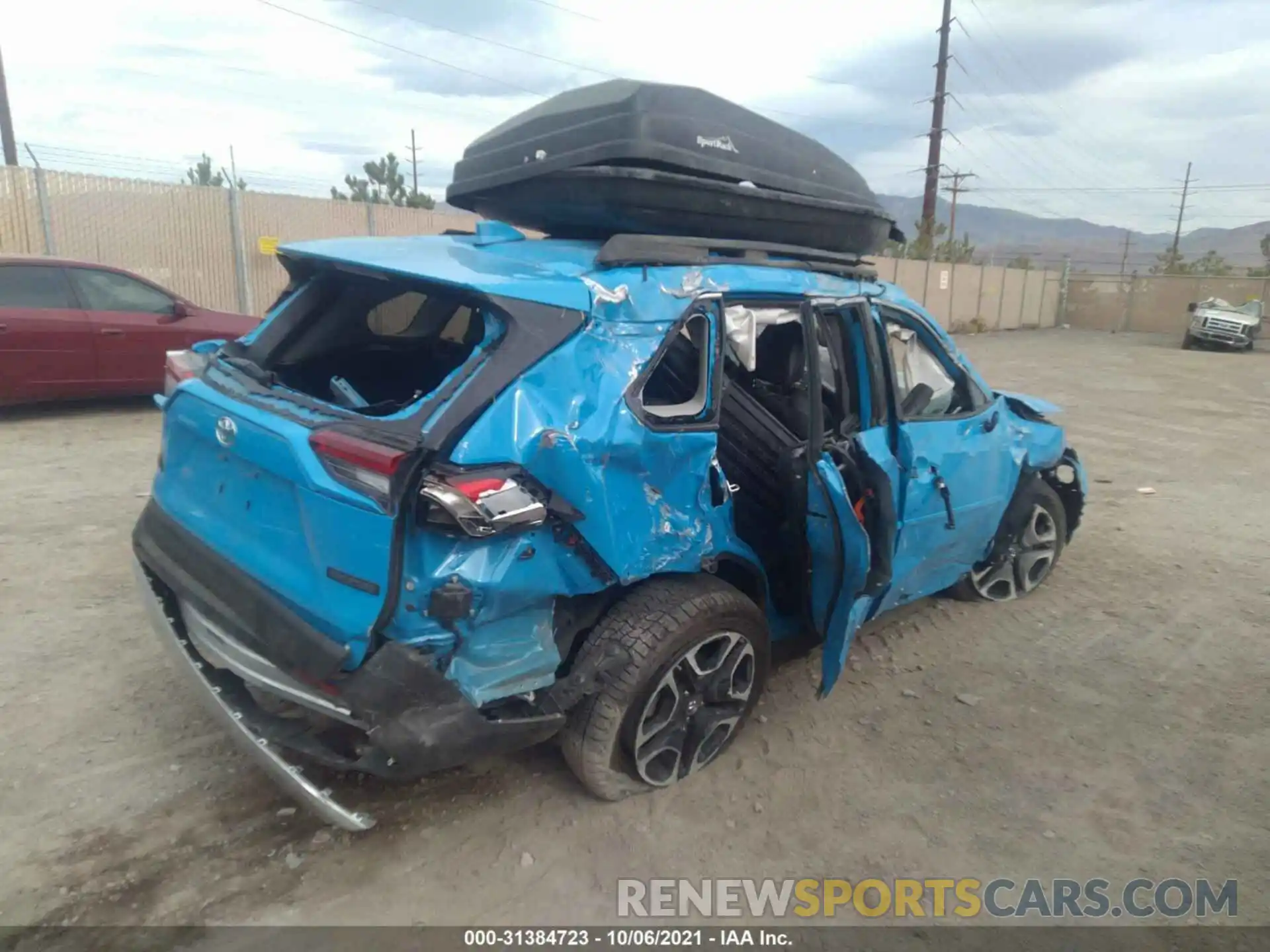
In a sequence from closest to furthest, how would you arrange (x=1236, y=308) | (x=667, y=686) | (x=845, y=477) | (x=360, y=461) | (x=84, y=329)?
(x=360, y=461)
(x=667, y=686)
(x=845, y=477)
(x=84, y=329)
(x=1236, y=308)

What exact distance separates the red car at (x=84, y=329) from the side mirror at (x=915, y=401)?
7455mm

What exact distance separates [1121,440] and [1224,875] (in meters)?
8.00

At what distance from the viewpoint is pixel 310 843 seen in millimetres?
2658

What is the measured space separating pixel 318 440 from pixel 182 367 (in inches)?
47.8

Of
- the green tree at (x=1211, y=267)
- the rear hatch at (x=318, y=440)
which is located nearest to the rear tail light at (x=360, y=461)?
the rear hatch at (x=318, y=440)

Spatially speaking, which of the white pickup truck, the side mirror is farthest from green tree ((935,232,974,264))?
the side mirror

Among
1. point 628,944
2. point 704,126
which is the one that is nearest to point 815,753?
point 628,944

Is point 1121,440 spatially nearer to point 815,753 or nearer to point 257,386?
point 815,753

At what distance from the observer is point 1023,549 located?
4.77 m

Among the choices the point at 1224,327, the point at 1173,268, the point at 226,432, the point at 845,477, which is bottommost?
the point at 1224,327

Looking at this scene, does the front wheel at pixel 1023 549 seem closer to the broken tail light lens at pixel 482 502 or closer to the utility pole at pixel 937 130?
the broken tail light lens at pixel 482 502

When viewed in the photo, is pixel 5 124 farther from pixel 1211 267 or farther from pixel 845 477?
pixel 1211 267

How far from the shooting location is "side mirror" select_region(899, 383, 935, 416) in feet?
11.7

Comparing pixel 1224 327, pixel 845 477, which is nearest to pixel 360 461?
pixel 845 477
